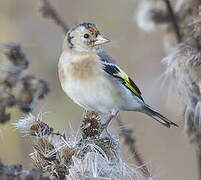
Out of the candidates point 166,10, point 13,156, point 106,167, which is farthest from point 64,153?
point 13,156

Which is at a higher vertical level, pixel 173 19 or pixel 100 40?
pixel 173 19

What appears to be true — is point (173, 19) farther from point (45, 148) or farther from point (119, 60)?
point (119, 60)

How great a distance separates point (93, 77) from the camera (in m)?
5.31

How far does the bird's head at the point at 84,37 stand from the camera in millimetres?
5250

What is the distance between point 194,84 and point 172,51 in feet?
0.93

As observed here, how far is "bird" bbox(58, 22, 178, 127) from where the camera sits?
5242 mm

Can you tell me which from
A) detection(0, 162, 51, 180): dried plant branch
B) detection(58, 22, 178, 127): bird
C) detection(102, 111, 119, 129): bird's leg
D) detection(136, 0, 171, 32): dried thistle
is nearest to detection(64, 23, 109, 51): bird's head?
detection(58, 22, 178, 127): bird

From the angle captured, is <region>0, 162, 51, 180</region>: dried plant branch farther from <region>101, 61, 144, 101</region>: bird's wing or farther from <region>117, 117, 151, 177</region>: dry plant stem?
<region>101, 61, 144, 101</region>: bird's wing

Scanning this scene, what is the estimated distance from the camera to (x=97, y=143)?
13.0 feet

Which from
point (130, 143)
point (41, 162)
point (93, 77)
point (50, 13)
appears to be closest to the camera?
point (41, 162)

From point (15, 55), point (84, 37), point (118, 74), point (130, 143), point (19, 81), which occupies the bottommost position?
point (130, 143)

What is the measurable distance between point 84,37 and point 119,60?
11.0ft

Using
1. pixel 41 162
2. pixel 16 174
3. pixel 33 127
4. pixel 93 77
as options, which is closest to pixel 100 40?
pixel 93 77

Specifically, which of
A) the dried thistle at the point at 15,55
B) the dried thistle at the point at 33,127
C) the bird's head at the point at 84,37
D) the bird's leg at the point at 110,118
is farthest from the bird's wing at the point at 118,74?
the dried thistle at the point at 33,127
